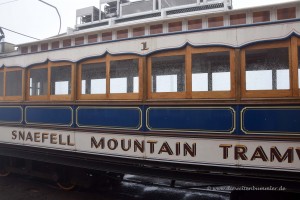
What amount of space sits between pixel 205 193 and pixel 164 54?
10.3 ft

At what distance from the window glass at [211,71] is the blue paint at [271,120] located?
48 cm

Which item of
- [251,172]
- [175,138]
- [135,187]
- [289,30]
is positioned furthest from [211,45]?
[135,187]

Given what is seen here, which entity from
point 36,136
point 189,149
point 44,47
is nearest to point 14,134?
point 36,136

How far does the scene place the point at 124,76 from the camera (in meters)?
4.31

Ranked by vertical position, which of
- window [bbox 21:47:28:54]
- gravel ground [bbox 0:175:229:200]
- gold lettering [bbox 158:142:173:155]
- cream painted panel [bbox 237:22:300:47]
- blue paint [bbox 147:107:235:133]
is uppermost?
window [bbox 21:47:28:54]

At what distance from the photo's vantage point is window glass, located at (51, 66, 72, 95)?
4.86 metres

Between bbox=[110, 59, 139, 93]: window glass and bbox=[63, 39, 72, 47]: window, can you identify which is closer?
bbox=[110, 59, 139, 93]: window glass

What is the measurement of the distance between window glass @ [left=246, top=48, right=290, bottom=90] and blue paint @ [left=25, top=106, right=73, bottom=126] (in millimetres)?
3035

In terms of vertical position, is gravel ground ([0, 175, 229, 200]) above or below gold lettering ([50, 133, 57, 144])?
below

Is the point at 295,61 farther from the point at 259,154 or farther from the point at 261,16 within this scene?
the point at 259,154

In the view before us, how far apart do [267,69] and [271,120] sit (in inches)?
26.2

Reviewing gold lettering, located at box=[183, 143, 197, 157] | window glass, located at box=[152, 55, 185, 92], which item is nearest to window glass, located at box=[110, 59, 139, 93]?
window glass, located at box=[152, 55, 185, 92]

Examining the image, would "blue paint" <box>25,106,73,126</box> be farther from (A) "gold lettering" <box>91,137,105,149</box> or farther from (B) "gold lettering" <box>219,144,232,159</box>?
(B) "gold lettering" <box>219,144,232,159</box>

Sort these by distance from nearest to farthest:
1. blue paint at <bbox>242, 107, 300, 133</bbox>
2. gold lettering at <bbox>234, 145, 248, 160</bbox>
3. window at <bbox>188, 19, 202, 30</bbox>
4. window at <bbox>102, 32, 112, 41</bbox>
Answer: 1. blue paint at <bbox>242, 107, 300, 133</bbox>
2. gold lettering at <bbox>234, 145, 248, 160</bbox>
3. window at <bbox>188, 19, 202, 30</bbox>
4. window at <bbox>102, 32, 112, 41</bbox>
